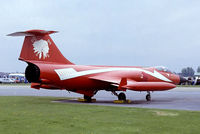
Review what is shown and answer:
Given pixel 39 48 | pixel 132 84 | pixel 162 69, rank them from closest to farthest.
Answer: pixel 39 48
pixel 132 84
pixel 162 69

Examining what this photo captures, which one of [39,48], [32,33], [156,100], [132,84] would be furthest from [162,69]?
[32,33]

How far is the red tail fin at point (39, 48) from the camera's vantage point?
16.3 metres

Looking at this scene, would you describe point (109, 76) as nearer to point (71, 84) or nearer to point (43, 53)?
point (71, 84)

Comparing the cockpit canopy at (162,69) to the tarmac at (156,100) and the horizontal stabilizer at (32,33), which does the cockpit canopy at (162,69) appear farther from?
the horizontal stabilizer at (32,33)

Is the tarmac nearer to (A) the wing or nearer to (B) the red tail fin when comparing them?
(A) the wing

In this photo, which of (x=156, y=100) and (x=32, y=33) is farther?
(x=156, y=100)

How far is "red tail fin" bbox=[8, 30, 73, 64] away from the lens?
53.4 ft

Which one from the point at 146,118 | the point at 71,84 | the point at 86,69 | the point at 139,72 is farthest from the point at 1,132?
the point at 139,72

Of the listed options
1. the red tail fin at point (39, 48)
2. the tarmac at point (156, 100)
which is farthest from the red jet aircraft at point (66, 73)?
the tarmac at point (156, 100)

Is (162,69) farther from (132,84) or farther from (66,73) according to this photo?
(66,73)

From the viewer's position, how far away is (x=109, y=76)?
19.6 m

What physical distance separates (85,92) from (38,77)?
4169 millimetres

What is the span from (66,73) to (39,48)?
230 cm

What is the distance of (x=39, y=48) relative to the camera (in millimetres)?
16828
